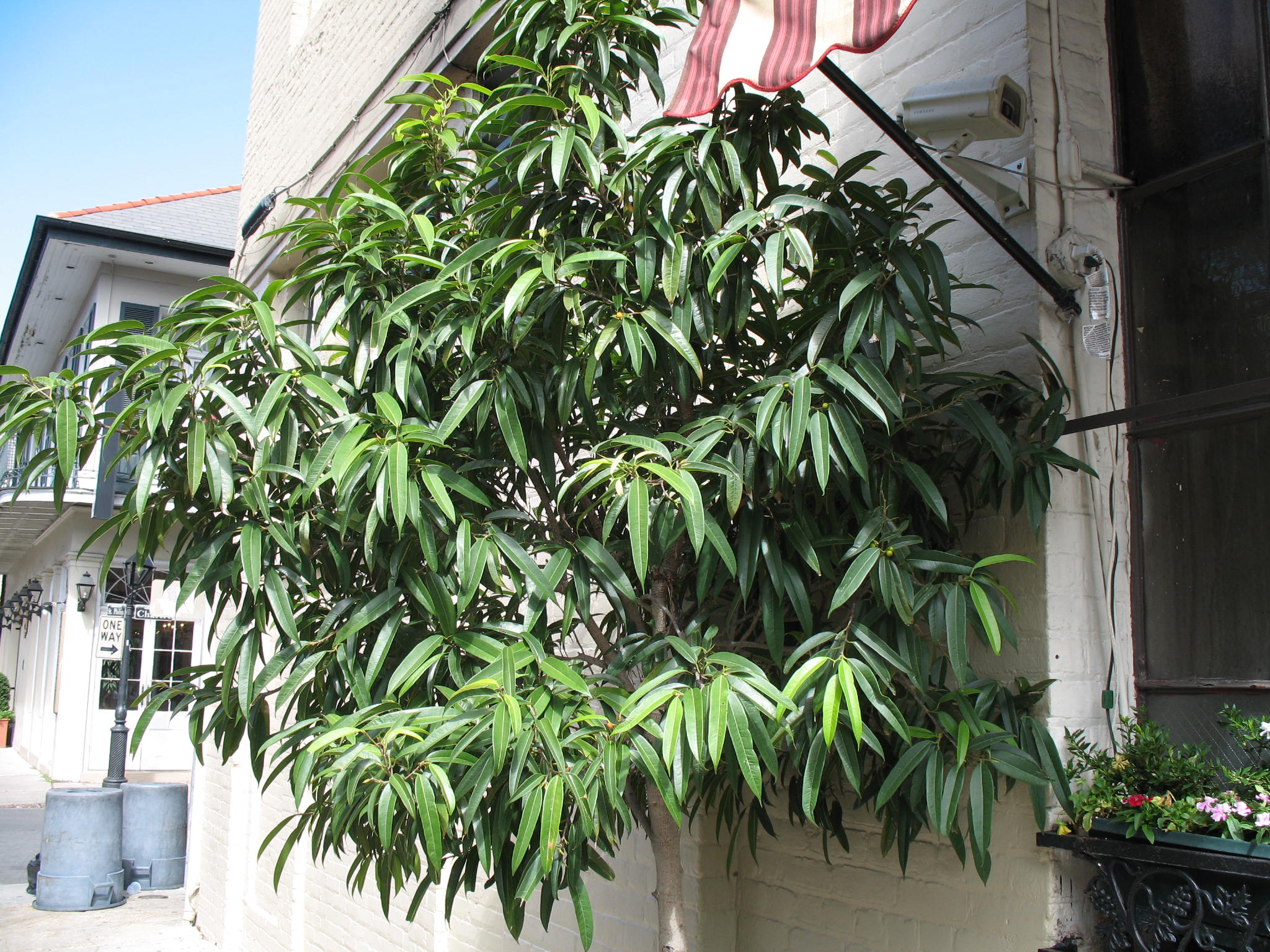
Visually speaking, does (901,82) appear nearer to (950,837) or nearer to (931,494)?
(931,494)

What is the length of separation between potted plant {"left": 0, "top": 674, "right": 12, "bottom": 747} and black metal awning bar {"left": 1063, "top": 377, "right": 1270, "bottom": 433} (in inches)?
1104

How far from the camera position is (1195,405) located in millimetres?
2254

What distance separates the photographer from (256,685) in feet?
7.62

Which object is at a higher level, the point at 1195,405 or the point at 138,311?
the point at 138,311

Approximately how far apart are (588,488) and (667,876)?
109 cm

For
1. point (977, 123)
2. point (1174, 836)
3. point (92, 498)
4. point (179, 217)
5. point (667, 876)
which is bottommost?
point (667, 876)

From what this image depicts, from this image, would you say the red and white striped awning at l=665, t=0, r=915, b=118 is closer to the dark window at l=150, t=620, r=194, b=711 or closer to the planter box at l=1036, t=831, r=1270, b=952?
the planter box at l=1036, t=831, r=1270, b=952

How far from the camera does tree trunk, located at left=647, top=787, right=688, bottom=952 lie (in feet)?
8.22

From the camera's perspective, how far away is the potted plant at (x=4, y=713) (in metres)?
24.9

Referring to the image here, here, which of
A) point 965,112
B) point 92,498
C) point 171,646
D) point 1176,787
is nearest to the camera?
point 1176,787

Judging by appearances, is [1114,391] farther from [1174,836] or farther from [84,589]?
[84,589]

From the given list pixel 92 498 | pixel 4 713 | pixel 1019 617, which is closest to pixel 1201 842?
pixel 1019 617

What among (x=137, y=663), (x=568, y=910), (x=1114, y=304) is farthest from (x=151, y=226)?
(x=1114, y=304)

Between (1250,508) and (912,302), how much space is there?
1033 millimetres
